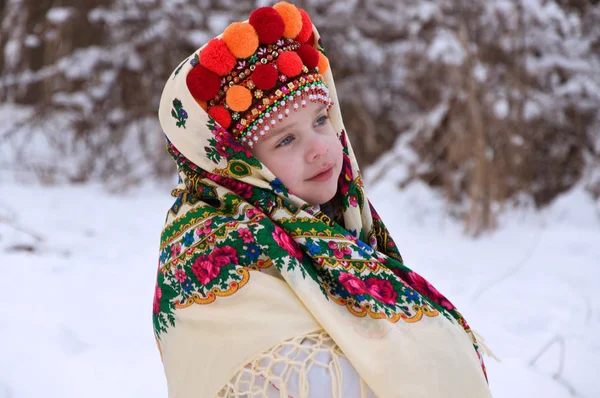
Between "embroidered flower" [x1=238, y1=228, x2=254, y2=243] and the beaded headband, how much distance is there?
259 millimetres

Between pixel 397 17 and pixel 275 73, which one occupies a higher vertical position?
pixel 275 73

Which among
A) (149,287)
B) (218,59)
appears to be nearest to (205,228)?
(218,59)

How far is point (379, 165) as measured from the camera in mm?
5344

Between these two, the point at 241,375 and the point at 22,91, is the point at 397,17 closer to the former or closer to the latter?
the point at 22,91

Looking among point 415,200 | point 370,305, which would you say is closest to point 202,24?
point 415,200

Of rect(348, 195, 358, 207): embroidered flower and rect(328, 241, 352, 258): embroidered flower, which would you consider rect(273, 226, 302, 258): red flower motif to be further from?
rect(348, 195, 358, 207): embroidered flower

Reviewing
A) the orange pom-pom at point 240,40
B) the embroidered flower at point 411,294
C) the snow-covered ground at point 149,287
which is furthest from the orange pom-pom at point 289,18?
the snow-covered ground at point 149,287

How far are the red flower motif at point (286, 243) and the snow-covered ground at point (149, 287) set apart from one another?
1.12 m

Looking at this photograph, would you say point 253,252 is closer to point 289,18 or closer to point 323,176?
point 323,176

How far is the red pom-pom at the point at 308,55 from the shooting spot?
1511 millimetres

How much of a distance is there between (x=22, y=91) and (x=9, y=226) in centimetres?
319

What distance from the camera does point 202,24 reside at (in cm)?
573

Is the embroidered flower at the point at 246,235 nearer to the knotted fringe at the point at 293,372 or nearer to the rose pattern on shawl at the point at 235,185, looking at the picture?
the rose pattern on shawl at the point at 235,185

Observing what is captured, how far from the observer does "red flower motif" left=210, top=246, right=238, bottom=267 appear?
125cm
